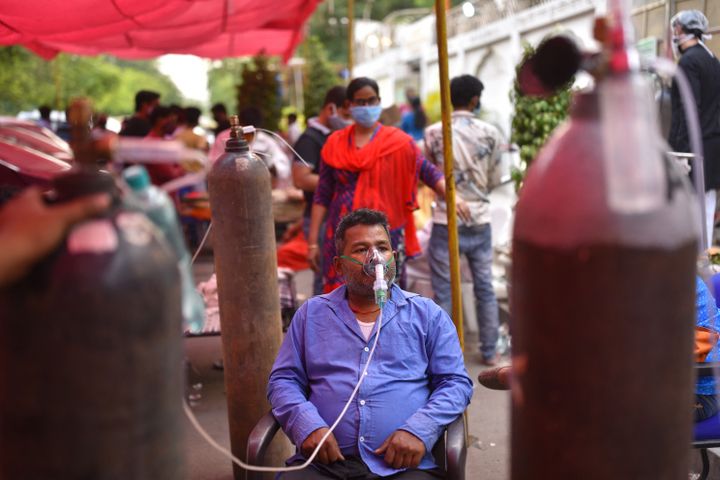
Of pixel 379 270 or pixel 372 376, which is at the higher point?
pixel 379 270

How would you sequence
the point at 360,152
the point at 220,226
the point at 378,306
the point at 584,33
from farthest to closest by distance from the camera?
1. the point at 584,33
2. the point at 360,152
3. the point at 220,226
4. the point at 378,306

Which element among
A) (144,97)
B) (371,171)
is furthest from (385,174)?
(144,97)

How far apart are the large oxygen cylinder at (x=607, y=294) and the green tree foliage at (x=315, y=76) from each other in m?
14.8

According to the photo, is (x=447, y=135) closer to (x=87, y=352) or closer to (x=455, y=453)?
(x=455, y=453)

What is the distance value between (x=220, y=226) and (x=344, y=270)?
1.97 ft

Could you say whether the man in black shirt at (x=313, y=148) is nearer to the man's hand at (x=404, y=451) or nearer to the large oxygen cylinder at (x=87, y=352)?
the man's hand at (x=404, y=451)

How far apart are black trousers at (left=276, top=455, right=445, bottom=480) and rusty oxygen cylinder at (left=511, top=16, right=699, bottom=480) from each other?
55.6 inches

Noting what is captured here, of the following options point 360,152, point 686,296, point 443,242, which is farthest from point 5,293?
point 443,242

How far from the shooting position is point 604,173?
3.78 feet

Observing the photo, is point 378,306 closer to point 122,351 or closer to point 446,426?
point 446,426

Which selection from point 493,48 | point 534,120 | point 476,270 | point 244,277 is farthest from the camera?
point 493,48

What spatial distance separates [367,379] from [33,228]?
5.95 feet

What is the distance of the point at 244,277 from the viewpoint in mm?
3262

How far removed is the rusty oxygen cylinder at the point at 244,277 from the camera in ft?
10.5
